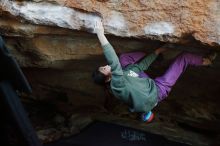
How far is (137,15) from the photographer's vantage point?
3752 mm

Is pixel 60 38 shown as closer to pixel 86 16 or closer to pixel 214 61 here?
pixel 86 16

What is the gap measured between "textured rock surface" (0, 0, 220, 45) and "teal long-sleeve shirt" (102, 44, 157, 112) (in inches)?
13.1

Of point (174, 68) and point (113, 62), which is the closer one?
point (113, 62)

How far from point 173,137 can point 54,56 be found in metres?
2.44

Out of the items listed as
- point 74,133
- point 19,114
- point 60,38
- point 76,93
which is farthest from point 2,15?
point 74,133

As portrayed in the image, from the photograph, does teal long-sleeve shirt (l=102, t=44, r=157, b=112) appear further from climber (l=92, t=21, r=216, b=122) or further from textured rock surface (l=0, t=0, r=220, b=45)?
textured rock surface (l=0, t=0, r=220, b=45)

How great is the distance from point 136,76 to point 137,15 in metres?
0.59

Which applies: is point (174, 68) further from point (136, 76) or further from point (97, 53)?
point (97, 53)

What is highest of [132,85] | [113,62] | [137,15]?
[137,15]

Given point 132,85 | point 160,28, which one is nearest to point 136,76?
point 132,85

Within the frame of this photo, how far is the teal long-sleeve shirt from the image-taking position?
3623mm

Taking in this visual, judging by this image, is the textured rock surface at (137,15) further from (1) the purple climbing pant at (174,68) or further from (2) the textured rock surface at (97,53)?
(1) the purple climbing pant at (174,68)

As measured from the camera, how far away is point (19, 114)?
3438 mm

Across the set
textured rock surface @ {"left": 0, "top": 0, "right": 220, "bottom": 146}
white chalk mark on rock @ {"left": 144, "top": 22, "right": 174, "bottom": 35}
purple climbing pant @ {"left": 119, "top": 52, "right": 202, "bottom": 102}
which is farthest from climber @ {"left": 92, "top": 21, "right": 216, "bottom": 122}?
white chalk mark on rock @ {"left": 144, "top": 22, "right": 174, "bottom": 35}
